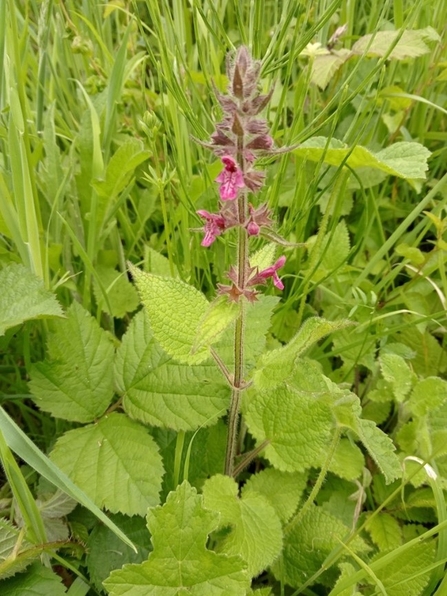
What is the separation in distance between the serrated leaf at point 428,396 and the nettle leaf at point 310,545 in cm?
36

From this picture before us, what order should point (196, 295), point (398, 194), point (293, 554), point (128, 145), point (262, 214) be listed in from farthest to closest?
point (398, 194) → point (128, 145) → point (293, 554) → point (196, 295) → point (262, 214)

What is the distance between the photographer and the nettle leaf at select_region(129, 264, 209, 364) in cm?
122

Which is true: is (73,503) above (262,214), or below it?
below

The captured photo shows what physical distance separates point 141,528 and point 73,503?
0.18m

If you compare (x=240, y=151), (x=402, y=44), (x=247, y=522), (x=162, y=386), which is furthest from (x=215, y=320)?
(x=402, y=44)

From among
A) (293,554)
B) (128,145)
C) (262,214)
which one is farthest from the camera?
(128,145)

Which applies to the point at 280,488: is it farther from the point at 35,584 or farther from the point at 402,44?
the point at 402,44

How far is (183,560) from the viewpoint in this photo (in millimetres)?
1116

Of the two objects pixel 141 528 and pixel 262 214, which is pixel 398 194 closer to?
pixel 262 214

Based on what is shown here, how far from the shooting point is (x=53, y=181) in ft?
5.59

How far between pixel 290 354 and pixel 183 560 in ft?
1.52

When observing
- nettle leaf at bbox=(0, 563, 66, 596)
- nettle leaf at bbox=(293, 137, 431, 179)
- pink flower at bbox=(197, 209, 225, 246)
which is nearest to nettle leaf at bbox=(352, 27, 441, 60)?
nettle leaf at bbox=(293, 137, 431, 179)

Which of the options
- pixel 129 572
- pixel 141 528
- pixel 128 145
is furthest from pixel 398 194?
pixel 129 572

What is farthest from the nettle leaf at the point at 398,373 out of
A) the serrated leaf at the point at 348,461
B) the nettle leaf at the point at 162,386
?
the nettle leaf at the point at 162,386
